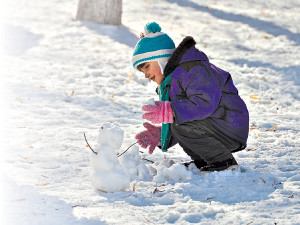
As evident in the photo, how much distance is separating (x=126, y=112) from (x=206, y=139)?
5.88ft

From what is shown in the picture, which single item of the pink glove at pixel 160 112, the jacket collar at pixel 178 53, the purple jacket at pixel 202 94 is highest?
the jacket collar at pixel 178 53

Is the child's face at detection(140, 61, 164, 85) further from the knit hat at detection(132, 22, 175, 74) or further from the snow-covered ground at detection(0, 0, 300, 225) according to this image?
the snow-covered ground at detection(0, 0, 300, 225)

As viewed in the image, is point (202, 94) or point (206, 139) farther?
point (206, 139)

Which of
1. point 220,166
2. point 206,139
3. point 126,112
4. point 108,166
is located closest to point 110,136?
point 108,166

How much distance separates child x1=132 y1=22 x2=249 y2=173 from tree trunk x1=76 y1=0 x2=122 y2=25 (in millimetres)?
4690

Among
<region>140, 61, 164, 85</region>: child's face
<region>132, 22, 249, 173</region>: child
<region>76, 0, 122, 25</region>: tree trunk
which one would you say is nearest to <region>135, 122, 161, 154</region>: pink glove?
<region>132, 22, 249, 173</region>: child

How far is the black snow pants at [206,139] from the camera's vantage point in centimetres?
331

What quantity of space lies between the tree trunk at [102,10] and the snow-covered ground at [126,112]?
A: 18 cm

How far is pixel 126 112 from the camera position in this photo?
4.98 metres

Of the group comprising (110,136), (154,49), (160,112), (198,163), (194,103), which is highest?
(154,49)

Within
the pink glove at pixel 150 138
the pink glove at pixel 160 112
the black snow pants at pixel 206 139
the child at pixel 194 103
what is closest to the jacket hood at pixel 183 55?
the child at pixel 194 103

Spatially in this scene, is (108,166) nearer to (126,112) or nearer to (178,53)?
(178,53)

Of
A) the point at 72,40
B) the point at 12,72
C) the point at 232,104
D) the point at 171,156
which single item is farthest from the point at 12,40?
the point at 232,104

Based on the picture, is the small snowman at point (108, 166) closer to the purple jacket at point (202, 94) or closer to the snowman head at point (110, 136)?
the snowman head at point (110, 136)
